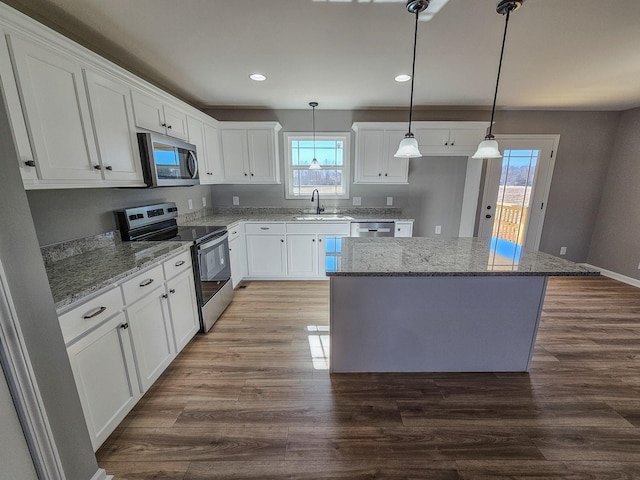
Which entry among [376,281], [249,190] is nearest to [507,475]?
[376,281]

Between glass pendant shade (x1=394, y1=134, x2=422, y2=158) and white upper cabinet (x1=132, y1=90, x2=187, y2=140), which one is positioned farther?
white upper cabinet (x1=132, y1=90, x2=187, y2=140)

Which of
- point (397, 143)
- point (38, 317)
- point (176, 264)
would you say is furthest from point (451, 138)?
point (38, 317)

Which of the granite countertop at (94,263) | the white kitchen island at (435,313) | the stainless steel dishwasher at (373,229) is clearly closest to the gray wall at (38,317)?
the granite countertop at (94,263)

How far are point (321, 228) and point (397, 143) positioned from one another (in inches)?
64.7

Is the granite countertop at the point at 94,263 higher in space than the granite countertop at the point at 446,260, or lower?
higher

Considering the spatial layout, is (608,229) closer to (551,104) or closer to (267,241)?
(551,104)

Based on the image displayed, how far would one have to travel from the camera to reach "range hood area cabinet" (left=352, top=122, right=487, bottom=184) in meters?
3.44

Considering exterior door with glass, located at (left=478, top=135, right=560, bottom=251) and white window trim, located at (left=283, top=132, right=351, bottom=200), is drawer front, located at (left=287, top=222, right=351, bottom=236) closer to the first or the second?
white window trim, located at (left=283, top=132, right=351, bottom=200)

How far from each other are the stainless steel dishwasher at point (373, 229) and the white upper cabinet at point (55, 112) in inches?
108

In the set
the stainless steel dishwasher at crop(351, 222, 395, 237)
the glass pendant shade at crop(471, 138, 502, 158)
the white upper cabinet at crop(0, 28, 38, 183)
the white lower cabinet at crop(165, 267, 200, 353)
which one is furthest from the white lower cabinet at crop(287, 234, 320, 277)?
the white upper cabinet at crop(0, 28, 38, 183)

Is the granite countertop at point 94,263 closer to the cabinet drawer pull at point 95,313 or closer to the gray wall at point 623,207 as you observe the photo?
the cabinet drawer pull at point 95,313

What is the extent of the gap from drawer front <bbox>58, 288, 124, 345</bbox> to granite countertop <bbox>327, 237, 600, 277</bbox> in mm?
1205

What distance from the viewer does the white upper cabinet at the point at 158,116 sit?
2037 mm

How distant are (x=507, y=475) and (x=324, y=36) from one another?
2.90 m
